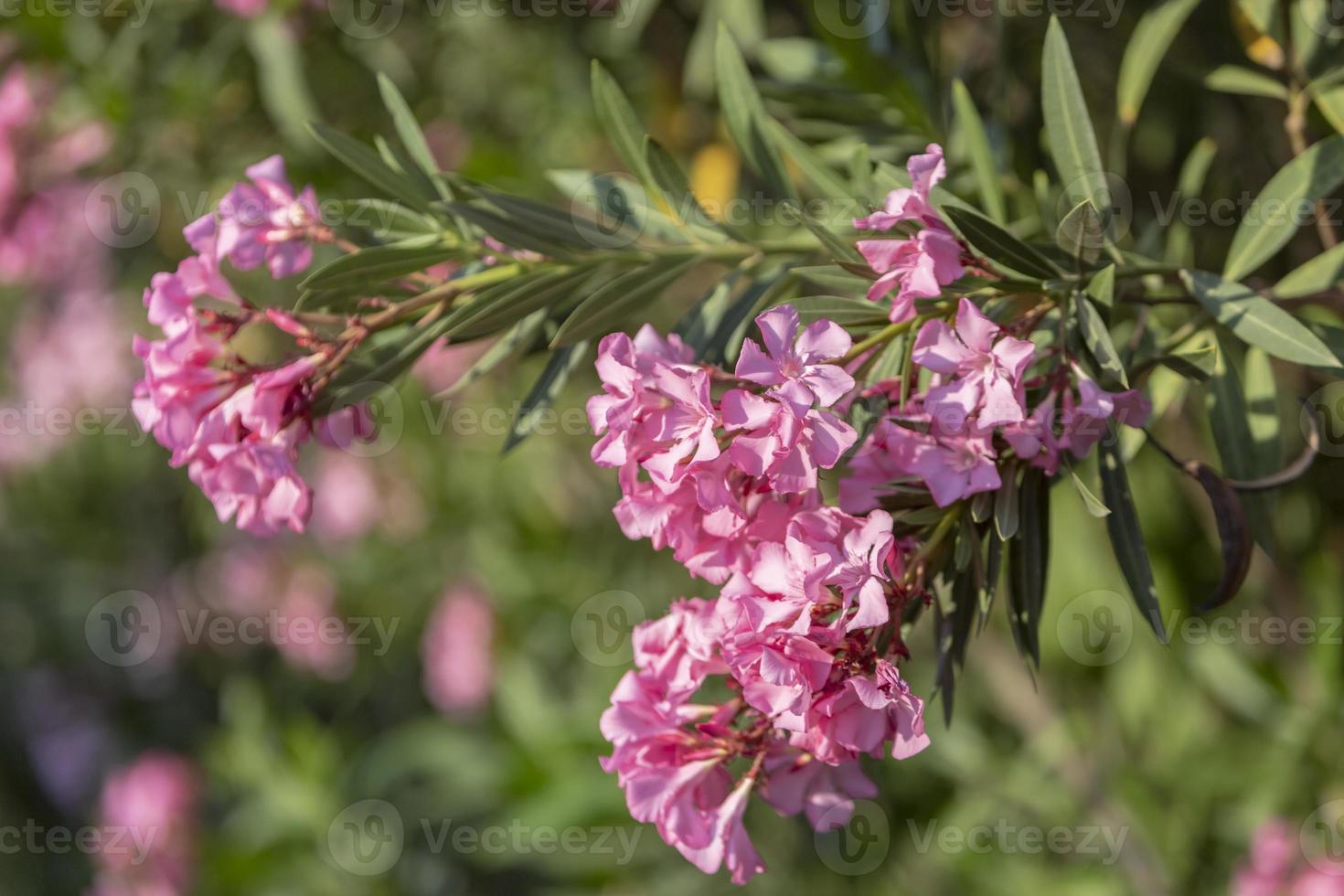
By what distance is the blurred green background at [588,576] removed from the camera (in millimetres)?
1433

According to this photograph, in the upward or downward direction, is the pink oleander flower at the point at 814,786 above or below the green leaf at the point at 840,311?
below

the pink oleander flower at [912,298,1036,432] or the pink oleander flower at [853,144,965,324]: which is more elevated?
the pink oleander flower at [853,144,965,324]

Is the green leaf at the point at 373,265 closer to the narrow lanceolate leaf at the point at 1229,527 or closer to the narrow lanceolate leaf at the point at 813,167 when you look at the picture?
the narrow lanceolate leaf at the point at 813,167

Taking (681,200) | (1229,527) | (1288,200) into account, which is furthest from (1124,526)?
(681,200)

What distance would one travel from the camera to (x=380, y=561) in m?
2.90

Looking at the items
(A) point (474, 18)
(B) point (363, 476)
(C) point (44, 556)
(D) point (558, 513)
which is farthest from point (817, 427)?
(C) point (44, 556)

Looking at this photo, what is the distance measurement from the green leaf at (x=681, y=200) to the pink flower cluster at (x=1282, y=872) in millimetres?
1159

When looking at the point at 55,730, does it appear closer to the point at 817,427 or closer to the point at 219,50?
the point at 219,50

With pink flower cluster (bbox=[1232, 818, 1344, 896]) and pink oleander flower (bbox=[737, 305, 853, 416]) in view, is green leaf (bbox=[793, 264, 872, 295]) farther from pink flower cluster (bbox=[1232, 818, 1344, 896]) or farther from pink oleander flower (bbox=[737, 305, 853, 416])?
pink flower cluster (bbox=[1232, 818, 1344, 896])

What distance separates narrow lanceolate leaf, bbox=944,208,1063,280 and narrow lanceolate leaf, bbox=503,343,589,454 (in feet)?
1.10

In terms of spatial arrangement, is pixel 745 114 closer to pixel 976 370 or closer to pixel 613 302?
pixel 613 302

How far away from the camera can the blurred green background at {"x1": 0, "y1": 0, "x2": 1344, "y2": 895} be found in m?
1.43

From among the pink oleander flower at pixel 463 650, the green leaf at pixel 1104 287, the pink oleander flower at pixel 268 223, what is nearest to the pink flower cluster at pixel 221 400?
the pink oleander flower at pixel 268 223

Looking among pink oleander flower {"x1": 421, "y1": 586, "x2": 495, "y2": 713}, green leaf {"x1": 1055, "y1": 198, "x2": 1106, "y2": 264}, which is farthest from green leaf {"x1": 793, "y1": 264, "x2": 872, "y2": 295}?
pink oleander flower {"x1": 421, "y1": 586, "x2": 495, "y2": 713}
